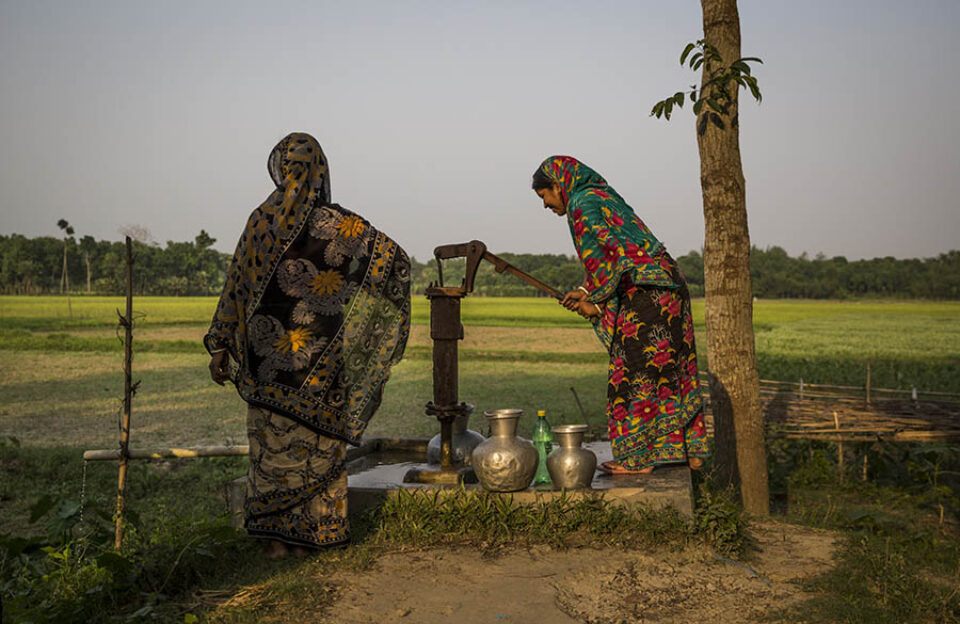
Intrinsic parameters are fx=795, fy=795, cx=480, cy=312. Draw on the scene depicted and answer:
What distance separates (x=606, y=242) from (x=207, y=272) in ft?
155

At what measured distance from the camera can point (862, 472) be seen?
6.86 m

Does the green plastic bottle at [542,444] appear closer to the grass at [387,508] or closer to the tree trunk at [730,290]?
the grass at [387,508]

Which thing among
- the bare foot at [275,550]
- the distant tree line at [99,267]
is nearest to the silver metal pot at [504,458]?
the bare foot at [275,550]

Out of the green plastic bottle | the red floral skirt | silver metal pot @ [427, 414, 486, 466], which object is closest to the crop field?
silver metal pot @ [427, 414, 486, 466]

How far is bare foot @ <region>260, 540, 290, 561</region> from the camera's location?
384cm

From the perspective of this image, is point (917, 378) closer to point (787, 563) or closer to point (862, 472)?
point (862, 472)

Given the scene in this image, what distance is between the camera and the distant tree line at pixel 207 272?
3550 cm

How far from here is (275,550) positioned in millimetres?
3855

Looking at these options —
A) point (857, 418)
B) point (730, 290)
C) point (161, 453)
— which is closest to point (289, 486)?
point (161, 453)

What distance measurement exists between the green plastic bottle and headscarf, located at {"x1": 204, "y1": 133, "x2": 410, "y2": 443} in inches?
45.2

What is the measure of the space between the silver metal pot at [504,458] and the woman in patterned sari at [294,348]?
26.9 inches

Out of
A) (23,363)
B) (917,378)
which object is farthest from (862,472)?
(23,363)

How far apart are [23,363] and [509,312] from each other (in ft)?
83.4

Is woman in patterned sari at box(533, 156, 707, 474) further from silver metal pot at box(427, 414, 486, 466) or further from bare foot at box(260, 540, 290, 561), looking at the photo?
bare foot at box(260, 540, 290, 561)
